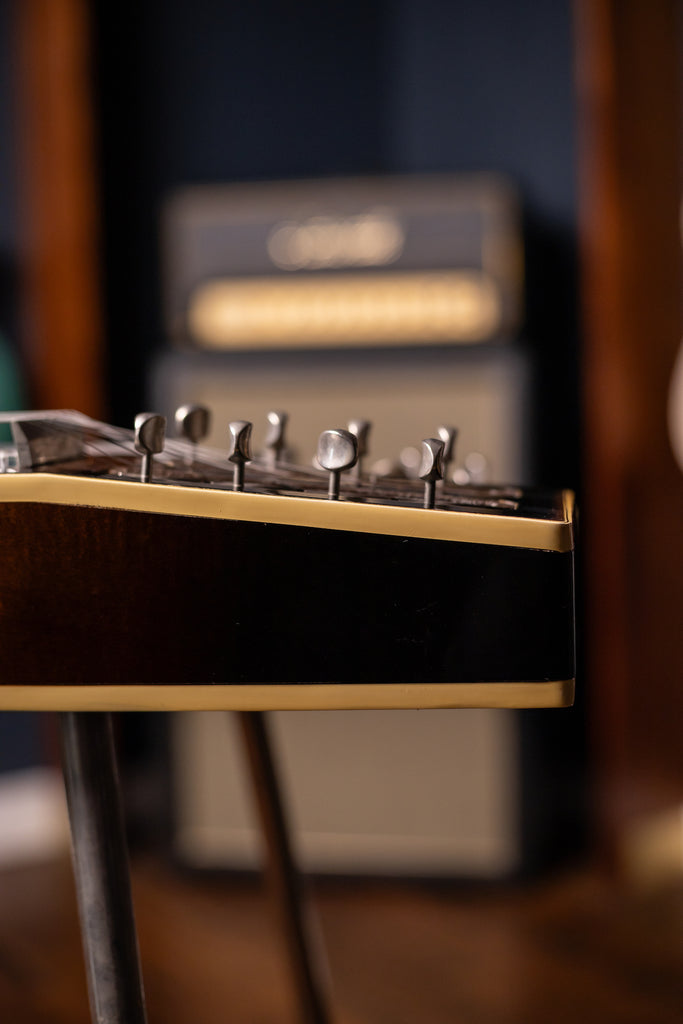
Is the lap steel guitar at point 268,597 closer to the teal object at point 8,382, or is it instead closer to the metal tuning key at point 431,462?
the metal tuning key at point 431,462

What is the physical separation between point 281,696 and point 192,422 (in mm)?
234

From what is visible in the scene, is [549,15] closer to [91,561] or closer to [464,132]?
[464,132]

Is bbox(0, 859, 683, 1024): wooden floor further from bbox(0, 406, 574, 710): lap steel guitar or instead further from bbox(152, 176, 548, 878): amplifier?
bbox(0, 406, 574, 710): lap steel guitar

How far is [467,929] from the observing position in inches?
76.5

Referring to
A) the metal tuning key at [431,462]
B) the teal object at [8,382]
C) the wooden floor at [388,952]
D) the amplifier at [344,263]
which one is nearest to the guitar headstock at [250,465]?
the metal tuning key at [431,462]

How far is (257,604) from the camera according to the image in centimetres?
63

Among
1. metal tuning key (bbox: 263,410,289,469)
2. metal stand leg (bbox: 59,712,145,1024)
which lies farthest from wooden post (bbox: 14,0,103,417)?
metal stand leg (bbox: 59,712,145,1024)

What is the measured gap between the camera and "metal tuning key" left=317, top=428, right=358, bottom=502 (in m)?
0.63

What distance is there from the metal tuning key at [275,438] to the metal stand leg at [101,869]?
0.84 feet

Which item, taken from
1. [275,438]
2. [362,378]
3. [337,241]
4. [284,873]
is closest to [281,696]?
[275,438]

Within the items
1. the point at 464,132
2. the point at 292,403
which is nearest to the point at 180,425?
the point at 292,403

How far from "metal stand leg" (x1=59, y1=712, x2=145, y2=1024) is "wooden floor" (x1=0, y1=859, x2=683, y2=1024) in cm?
106

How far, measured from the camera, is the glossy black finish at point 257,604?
62 centimetres

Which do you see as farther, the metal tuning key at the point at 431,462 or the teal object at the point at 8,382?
the teal object at the point at 8,382
